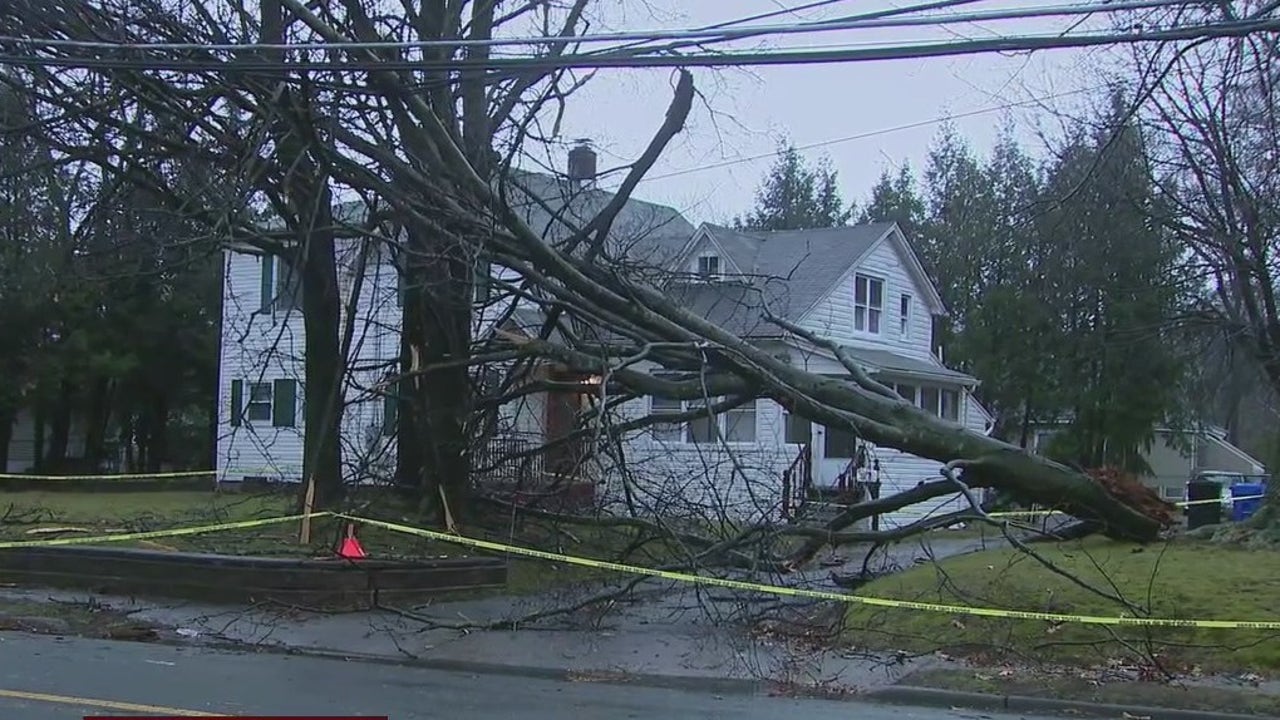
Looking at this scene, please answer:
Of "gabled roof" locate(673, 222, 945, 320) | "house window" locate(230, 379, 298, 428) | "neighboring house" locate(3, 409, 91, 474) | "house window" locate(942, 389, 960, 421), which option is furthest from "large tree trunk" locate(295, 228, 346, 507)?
"neighboring house" locate(3, 409, 91, 474)

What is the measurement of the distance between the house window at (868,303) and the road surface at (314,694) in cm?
2190

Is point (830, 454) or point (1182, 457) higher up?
point (1182, 457)

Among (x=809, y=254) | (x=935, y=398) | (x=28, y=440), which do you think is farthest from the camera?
(x=28, y=440)

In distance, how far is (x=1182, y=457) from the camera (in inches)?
1914

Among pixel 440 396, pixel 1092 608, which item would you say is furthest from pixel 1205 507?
pixel 440 396

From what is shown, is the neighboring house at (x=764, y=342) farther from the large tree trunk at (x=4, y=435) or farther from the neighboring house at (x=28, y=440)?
the neighboring house at (x=28, y=440)

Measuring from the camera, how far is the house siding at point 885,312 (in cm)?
2917

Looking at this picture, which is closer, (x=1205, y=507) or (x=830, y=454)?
(x=1205, y=507)

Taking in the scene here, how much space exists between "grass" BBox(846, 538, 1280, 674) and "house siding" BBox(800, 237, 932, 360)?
15.0 metres

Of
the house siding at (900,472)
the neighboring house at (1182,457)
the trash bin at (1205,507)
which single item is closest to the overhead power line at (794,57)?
the trash bin at (1205,507)

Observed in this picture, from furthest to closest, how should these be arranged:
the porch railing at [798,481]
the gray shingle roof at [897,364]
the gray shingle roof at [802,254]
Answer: the gray shingle roof at [802,254] < the gray shingle roof at [897,364] < the porch railing at [798,481]

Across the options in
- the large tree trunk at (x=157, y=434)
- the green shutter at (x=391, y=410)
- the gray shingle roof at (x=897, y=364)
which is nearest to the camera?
the green shutter at (x=391, y=410)

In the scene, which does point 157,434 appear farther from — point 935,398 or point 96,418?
point 935,398

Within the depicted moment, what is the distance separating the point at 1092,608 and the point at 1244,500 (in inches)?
767
